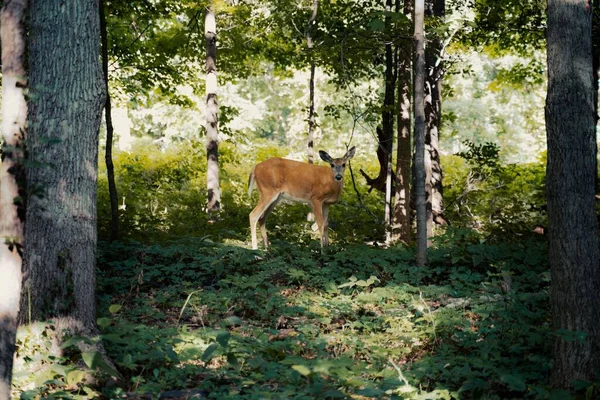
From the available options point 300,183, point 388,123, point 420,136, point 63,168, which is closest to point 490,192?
point 388,123

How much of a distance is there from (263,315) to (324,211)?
19.9 ft

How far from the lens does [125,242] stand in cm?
1026

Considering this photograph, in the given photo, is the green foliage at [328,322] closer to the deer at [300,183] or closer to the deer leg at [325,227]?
the deer leg at [325,227]

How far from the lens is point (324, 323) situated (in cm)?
657

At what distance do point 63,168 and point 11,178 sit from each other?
1.42 meters

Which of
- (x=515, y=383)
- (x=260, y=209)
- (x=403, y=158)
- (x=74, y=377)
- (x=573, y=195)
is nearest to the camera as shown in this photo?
(x=515, y=383)

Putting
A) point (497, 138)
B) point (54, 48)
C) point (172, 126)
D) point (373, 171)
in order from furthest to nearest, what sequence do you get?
point (497, 138) → point (172, 126) → point (373, 171) → point (54, 48)

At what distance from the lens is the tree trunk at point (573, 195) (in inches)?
188

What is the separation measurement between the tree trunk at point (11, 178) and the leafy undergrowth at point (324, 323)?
77 centimetres

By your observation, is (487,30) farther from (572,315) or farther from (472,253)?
(572,315)

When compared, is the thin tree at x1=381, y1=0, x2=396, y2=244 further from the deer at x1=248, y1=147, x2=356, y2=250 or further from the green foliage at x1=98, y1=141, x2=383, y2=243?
the deer at x1=248, y1=147, x2=356, y2=250

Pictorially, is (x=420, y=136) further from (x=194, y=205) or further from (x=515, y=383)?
(x=194, y=205)

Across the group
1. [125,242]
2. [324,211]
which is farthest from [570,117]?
[324,211]

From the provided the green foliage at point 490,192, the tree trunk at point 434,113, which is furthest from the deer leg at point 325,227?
the green foliage at point 490,192
